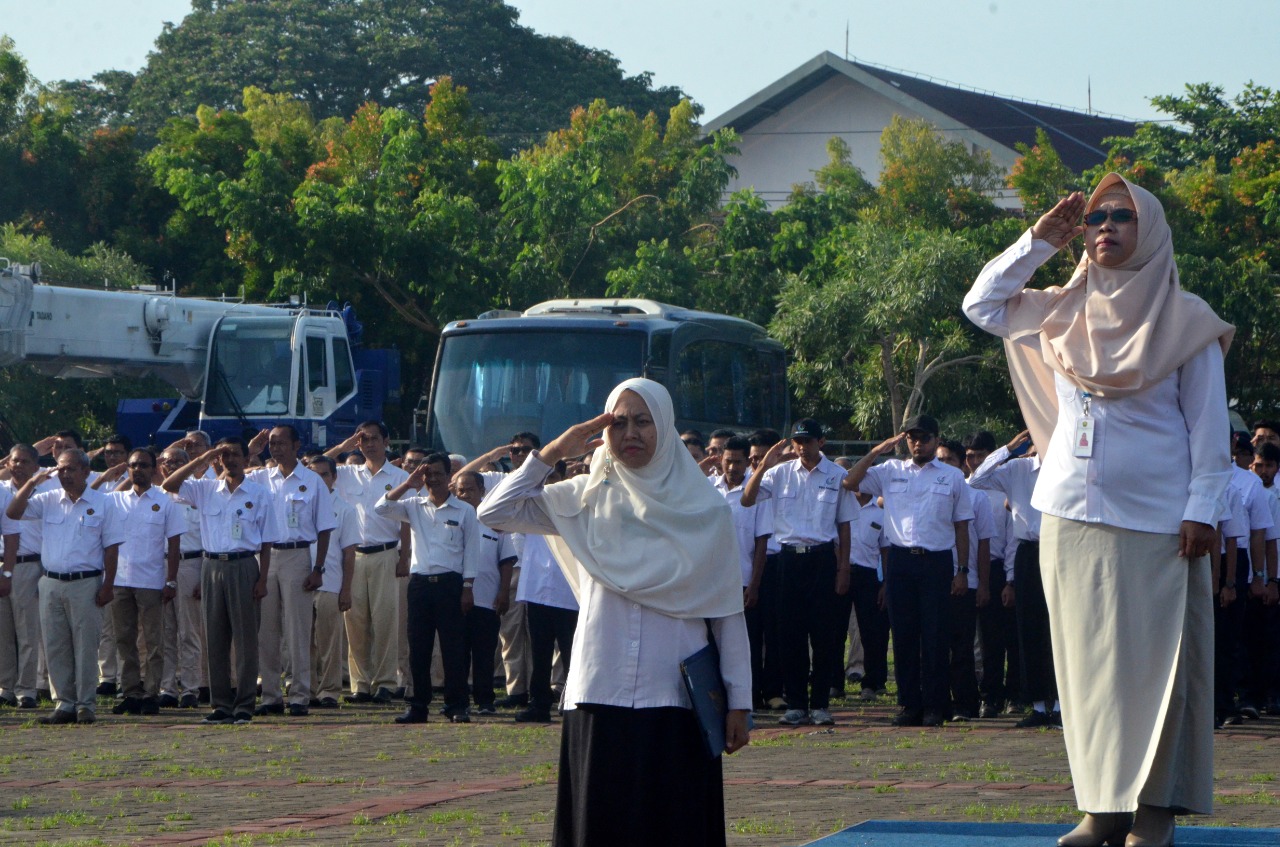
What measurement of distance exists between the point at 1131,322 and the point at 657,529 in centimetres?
169

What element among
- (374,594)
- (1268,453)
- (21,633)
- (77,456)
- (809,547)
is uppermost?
(77,456)

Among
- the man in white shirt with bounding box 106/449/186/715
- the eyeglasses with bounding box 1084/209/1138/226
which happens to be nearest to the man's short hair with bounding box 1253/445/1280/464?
the eyeglasses with bounding box 1084/209/1138/226

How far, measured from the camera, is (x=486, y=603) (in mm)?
13078

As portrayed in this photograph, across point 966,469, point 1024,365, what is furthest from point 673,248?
point 1024,365

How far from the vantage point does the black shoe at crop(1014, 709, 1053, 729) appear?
11.7m

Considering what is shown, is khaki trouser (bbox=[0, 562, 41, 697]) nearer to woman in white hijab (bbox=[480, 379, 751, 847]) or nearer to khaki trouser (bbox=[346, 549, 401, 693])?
khaki trouser (bbox=[346, 549, 401, 693])

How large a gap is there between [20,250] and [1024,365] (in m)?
28.0

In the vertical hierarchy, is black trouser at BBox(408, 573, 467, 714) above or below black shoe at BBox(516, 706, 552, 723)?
above

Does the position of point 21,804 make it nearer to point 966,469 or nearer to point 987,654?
point 987,654

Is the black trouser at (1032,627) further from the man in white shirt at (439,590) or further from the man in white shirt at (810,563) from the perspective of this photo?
the man in white shirt at (439,590)

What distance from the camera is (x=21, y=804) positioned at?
884cm

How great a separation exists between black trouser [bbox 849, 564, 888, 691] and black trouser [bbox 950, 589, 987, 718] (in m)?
1.79

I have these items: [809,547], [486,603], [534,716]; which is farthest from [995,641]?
[486,603]

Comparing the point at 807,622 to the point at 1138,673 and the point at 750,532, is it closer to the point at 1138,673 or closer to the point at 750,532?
the point at 750,532
